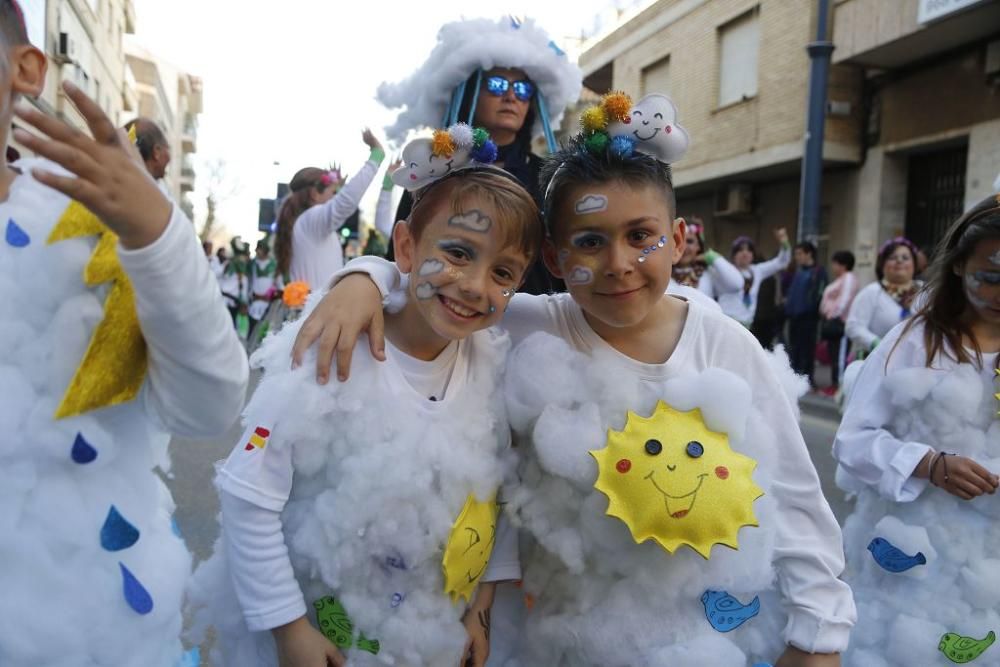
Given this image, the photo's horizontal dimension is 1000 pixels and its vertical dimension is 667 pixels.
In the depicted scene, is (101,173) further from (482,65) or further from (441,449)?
(482,65)

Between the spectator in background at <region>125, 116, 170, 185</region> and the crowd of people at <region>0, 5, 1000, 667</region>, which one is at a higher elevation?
the spectator in background at <region>125, 116, 170, 185</region>

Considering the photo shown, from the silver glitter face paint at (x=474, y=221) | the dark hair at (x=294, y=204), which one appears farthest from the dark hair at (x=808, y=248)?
the silver glitter face paint at (x=474, y=221)

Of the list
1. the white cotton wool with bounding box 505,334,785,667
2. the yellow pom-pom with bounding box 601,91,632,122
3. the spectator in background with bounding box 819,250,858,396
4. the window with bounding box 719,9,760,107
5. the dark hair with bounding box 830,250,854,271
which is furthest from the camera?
the window with bounding box 719,9,760,107

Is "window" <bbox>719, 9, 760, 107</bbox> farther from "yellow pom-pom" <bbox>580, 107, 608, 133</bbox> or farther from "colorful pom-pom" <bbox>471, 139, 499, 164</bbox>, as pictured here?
"colorful pom-pom" <bbox>471, 139, 499, 164</bbox>

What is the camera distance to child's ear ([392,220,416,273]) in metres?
1.87

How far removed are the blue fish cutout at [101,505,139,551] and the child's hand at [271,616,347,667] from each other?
0.39 metres

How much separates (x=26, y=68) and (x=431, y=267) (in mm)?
770

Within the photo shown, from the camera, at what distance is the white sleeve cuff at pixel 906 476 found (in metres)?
2.30

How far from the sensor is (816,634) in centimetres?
175

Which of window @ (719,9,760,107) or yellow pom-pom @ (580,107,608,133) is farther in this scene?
window @ (719,9,760,107)

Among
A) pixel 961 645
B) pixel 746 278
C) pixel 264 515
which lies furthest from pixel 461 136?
pixel 746 278

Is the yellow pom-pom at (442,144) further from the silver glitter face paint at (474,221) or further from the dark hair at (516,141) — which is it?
the dark hair at (516,141)

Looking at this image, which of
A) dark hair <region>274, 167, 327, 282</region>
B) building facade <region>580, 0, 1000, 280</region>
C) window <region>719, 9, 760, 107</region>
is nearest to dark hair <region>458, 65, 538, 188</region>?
dark hair <region>274, 167, 327, 282</region>

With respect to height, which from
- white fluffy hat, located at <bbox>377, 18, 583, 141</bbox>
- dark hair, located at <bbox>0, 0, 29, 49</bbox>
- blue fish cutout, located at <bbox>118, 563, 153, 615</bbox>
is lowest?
blue fish cutout, located at <bbox>118, 563, 153, 615</bbox>
